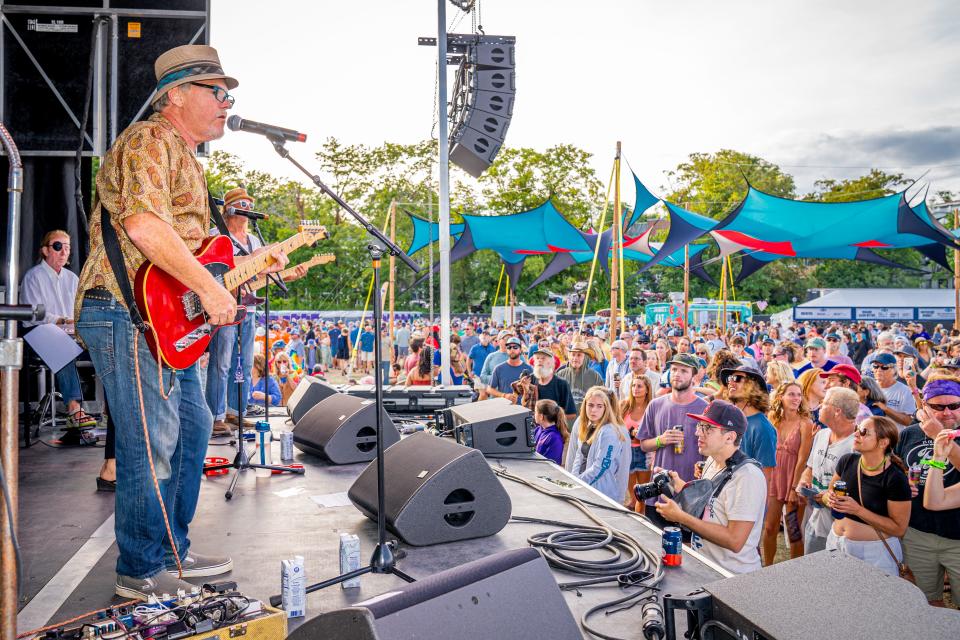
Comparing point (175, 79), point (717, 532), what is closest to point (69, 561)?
point (175, 79)

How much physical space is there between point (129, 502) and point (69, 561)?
2.00 feet

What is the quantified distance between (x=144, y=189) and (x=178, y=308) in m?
0.42

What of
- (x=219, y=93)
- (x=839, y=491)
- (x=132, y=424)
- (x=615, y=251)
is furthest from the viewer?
(x=615, y=251)

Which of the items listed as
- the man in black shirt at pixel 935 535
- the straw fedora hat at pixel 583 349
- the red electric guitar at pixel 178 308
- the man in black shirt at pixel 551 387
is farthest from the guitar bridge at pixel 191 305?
the straw fedora hat at pixel 583 349

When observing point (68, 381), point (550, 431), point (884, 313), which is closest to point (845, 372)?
point (550, 431)

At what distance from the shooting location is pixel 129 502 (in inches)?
97.5

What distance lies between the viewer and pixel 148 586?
2428mm

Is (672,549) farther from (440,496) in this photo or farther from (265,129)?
(265,129)

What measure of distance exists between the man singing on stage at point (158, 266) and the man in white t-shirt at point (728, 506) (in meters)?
2.36

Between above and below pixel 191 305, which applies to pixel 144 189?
above

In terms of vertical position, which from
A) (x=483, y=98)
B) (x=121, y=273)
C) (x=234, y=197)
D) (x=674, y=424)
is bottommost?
(x=674, y=424)

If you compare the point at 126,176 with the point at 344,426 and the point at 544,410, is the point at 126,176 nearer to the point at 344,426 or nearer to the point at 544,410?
the point at 344,426

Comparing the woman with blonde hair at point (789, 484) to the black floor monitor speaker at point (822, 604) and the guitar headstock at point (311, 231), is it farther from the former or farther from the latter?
the guitar headstock at point (311, 231)

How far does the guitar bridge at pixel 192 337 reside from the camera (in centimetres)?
250
